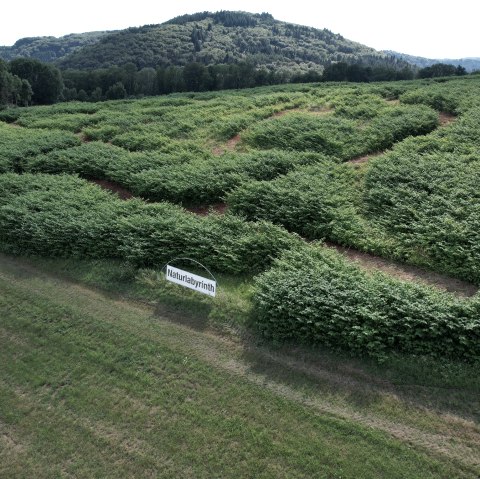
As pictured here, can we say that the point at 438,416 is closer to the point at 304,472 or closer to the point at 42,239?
the point at 304,472

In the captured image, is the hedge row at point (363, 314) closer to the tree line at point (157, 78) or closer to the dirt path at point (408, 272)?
the dirt path at point (408, 272)

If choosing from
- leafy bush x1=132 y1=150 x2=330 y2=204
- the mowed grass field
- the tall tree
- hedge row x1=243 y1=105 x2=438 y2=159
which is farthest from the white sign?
the tall tree

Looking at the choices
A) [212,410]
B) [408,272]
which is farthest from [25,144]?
[408,272]

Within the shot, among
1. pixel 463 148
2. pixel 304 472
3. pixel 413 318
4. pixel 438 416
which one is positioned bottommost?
pixel 304 472

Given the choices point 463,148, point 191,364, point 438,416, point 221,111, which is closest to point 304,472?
point 438,416

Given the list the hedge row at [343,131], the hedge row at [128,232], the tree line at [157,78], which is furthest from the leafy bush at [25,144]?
the tree line at [157,78]

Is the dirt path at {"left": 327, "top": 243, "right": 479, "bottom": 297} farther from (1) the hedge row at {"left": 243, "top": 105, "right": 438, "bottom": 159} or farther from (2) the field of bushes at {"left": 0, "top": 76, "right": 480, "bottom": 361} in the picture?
(1) the hedge row at {"left": 243, "top": 105, "right": 438, "bottom": 159}
